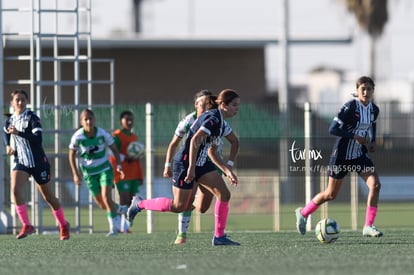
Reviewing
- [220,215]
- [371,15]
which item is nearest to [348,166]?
[220,215]

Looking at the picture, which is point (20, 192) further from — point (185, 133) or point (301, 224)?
point (301, 224)

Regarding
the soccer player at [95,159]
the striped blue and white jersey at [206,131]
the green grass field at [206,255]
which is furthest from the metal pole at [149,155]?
the striped blue and white jersey at [206,131]

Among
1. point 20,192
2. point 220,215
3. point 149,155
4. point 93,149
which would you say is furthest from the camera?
point 149,155

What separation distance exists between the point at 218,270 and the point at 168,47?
108ft

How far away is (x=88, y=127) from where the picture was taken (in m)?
17.9

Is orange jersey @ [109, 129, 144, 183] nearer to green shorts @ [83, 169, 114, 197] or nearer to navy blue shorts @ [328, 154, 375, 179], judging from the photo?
green shorts @ [83, 169, 114, 197]

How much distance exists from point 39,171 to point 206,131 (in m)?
3.18

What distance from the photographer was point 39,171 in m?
16.2

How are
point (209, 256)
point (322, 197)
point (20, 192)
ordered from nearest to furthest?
1. point (209, 256)
2. point (322, 197)
3. point (20, 192)

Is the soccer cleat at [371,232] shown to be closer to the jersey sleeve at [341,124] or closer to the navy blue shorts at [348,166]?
the navy blue shorts at [348,166]

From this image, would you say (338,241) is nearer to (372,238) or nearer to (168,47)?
(372,238)

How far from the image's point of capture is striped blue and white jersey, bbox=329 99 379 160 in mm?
15656

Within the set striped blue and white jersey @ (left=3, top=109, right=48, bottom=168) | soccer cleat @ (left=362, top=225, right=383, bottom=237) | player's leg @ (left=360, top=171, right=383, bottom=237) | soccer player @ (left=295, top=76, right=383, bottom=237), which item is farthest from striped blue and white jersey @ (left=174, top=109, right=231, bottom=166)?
soccer cleat @ (left=362, top=225, right=383, bottom=237)

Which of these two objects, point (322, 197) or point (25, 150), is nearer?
point (322, 197)
